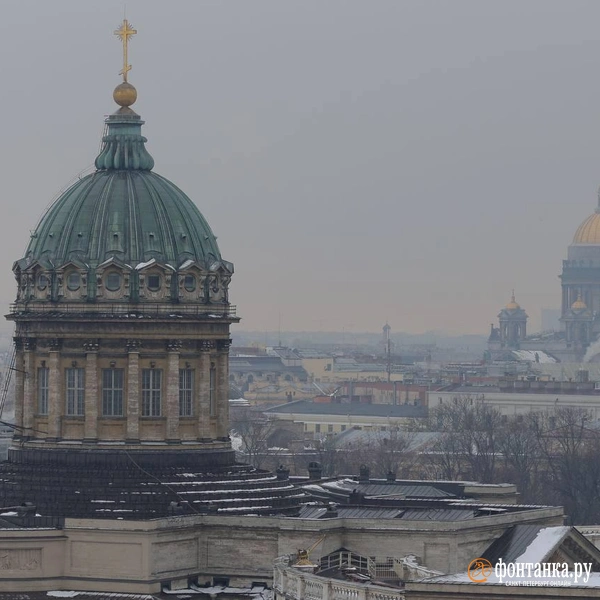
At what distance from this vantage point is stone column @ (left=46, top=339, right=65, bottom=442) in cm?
11319

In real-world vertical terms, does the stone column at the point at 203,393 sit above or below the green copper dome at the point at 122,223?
below

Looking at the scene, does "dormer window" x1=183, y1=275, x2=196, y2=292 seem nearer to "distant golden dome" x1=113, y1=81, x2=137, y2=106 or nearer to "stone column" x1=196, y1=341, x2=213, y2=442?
"stone column" x1=196, y1=341, x2=213, y2=442

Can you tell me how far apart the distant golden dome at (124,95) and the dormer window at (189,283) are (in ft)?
26.5

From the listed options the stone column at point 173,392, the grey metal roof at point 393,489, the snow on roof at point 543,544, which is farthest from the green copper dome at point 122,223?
the snow on roof at point 543,544

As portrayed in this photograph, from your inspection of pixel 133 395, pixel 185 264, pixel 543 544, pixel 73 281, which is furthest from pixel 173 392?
pixel 543 544

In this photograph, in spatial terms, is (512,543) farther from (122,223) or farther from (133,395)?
(122,223)

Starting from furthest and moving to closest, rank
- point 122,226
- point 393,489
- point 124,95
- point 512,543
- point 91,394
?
point 393,489, point 124,95, point 122,226, point 91,394, point 512,543

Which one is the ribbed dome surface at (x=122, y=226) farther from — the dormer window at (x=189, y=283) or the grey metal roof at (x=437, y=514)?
the grey metal roof at (x=437, y=514)

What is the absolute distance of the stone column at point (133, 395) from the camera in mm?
112625

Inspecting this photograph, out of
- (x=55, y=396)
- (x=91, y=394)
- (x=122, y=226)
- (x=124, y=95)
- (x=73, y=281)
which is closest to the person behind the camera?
A: (x=91, y=394)

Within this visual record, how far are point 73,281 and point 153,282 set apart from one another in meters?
2.86

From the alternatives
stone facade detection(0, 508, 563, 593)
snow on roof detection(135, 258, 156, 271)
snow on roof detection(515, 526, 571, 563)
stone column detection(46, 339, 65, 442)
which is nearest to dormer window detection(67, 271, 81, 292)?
stone column detection(46, 339, 65, 442)

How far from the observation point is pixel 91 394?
112562mm

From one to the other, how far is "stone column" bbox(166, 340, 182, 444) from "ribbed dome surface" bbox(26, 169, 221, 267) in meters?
3.11
